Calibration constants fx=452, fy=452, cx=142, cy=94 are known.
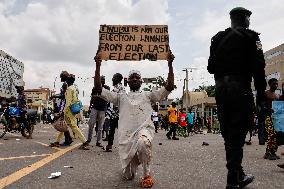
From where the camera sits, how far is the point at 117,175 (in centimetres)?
607

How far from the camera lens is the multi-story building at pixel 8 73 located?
53.6m

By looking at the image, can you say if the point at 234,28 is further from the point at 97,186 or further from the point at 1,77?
the point at 1,77

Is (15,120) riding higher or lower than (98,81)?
lower

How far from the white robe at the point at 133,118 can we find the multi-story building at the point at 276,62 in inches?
1898

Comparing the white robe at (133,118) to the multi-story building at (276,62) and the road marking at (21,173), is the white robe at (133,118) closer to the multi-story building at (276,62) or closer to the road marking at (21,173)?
the road marking at (21,173)

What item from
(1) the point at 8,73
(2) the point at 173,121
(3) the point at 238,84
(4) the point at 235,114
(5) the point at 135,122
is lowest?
(2) the point at 173,121

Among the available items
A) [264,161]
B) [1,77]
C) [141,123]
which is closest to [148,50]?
[141,123]

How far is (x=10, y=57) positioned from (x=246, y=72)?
54.9 metres

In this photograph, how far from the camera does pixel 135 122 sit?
5586mm

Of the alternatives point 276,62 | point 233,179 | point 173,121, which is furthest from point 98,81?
point 276,62

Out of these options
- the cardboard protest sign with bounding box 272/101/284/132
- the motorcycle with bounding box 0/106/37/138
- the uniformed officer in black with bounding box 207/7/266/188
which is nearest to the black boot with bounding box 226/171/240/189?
the uniformed officer in black with bounding box 207/7/266/188

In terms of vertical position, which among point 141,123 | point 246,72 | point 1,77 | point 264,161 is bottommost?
point 264,161

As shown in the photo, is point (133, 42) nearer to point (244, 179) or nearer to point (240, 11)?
point (240, 11)

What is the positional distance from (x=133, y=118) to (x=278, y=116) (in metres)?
3.25
